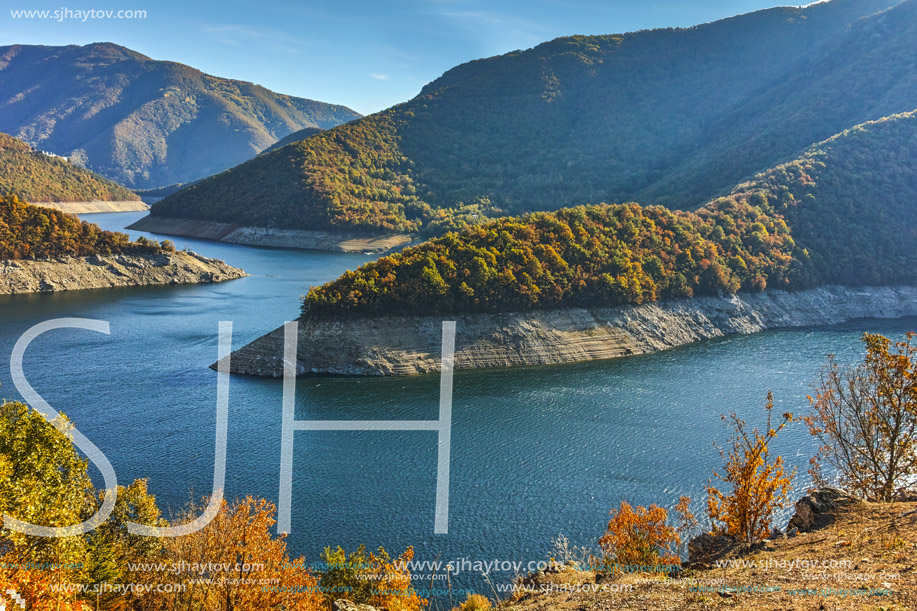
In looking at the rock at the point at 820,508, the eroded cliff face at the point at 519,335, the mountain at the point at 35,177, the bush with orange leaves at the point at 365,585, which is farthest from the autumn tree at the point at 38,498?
the mountain at the point at 35,177

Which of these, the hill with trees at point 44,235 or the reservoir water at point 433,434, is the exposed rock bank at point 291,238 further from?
the reservoir water at point 433,434

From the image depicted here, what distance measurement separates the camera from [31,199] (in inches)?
6368

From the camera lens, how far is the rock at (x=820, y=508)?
59.9 ft

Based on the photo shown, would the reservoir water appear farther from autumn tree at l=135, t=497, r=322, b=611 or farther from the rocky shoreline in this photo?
the rocky shoreline

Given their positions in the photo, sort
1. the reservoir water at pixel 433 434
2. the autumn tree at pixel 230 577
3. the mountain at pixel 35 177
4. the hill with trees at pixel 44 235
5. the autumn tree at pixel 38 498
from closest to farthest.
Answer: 1. the autumn tree at pixel 38 498
2. the autumn tree at pixel 230 577
3. the reservoir water at pixel 433 434
4. the hill with trees at pixel 44 235
5. the mountain at pixel 35 177

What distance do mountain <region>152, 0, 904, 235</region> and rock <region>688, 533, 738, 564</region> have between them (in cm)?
9329

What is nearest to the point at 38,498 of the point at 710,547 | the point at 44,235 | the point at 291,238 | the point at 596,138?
the point at 710,547

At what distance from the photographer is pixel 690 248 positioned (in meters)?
71.7

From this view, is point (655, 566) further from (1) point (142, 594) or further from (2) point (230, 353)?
(2) point (230, 353)

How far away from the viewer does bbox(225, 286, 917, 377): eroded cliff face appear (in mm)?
49781

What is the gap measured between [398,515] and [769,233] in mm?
72208

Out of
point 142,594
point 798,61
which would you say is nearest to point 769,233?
point 142,594

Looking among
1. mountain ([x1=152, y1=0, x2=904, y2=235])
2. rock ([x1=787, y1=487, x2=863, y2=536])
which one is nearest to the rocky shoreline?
mountain ([x1=152, y1=0, x2=904, y2=235])

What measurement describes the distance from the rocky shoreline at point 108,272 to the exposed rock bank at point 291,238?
36711 mm
